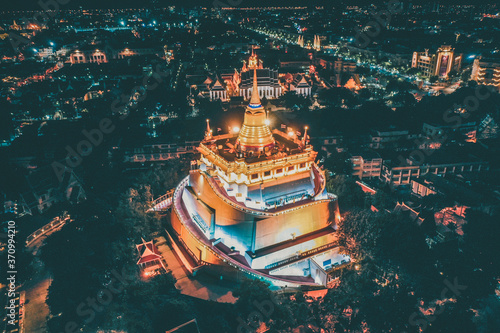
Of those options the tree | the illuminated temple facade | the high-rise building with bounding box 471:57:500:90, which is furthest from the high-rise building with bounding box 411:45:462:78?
the illuminated temple facade

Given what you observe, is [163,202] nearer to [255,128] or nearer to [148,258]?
[148,258]

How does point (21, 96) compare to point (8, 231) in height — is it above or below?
above

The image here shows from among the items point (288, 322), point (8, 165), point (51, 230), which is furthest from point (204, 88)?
point (288, 322)

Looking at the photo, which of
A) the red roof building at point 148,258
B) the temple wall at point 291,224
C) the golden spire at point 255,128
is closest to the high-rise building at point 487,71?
the temple wall at point 291,224

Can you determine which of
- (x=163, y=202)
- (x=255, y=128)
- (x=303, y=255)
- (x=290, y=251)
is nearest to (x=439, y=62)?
(x=255, y=128)

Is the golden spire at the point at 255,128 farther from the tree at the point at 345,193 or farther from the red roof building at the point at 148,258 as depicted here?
the red roof building at the point at 148,258

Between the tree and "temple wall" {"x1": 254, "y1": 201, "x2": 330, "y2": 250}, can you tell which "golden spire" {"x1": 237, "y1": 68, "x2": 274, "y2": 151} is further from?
the tree

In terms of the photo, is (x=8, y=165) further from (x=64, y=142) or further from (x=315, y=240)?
(x=315, y=240)

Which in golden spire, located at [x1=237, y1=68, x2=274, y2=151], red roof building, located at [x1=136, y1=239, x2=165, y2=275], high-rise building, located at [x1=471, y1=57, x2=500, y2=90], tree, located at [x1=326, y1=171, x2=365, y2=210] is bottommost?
red roof building, located at [x1=136, y1=239, x2=165, y2=275]
